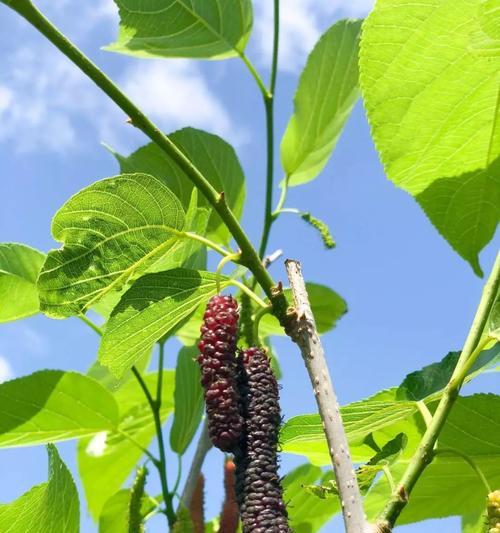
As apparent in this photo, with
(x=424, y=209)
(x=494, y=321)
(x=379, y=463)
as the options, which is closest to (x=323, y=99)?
(x=424, y=209)

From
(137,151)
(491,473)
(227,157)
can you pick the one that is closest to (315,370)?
(491,473)

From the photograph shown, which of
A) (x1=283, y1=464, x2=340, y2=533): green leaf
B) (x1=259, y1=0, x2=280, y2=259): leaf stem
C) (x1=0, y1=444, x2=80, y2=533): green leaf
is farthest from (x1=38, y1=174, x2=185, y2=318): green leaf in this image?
(x1=283, y1=464, x2=340, y2=533): green leaf

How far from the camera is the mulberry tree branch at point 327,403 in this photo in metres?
0.77

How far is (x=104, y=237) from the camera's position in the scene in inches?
38.9

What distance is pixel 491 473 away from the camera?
122 centimetres

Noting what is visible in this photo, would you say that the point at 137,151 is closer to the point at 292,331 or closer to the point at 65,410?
the point at 65,410

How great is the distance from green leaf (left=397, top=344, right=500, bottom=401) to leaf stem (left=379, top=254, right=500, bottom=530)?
0.16 meters

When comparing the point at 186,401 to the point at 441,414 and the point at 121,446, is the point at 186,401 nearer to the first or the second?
the point at 121,446

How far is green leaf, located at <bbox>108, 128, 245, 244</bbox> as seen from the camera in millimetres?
1563

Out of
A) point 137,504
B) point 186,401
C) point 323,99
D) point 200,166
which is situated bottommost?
point 137,504

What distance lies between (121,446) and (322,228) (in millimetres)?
702

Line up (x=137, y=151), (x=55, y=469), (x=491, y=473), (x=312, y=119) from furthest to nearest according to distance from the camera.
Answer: (x=312, y=119) < (x=137, y=151) < (x=491, y=473) < (x=55, y=469)

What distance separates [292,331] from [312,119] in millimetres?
1080

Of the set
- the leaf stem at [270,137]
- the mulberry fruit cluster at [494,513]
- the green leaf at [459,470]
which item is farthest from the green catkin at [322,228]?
the mulberry fruit cluster at [494,513]
